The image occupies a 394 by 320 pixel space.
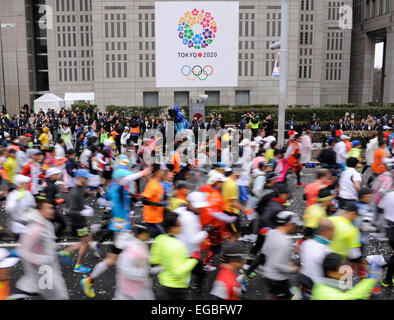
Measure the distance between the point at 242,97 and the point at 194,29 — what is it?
16494 mm

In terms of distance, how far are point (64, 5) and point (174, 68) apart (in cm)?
2830

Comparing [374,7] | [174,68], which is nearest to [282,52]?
[174,68]

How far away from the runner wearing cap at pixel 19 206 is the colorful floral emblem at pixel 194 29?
23.6 metres

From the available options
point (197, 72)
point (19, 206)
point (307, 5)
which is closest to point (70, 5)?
point (197, 72)

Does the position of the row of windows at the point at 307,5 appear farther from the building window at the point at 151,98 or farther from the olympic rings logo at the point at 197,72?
the olympic rings logo at the point at 197,72

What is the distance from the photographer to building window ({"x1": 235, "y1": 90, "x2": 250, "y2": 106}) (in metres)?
44.6

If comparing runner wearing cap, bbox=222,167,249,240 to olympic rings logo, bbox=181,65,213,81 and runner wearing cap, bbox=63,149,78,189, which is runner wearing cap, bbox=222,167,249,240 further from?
olympic rings logo, bbox=181,65,213,81

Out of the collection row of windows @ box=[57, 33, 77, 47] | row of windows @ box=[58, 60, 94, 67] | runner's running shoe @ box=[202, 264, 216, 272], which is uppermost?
row of windows @ box=[57, 33, 77, 47]

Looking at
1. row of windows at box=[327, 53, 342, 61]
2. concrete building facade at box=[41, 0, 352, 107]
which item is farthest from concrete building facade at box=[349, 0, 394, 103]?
row of windows at box=[327, 53, 342, 61]

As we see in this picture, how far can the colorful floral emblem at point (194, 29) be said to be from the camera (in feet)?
94.7

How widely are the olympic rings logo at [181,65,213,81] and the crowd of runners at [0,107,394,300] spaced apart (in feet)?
54.9

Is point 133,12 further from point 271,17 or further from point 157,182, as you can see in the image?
point 157,182

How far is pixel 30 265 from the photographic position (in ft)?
15.0

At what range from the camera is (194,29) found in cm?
2953
